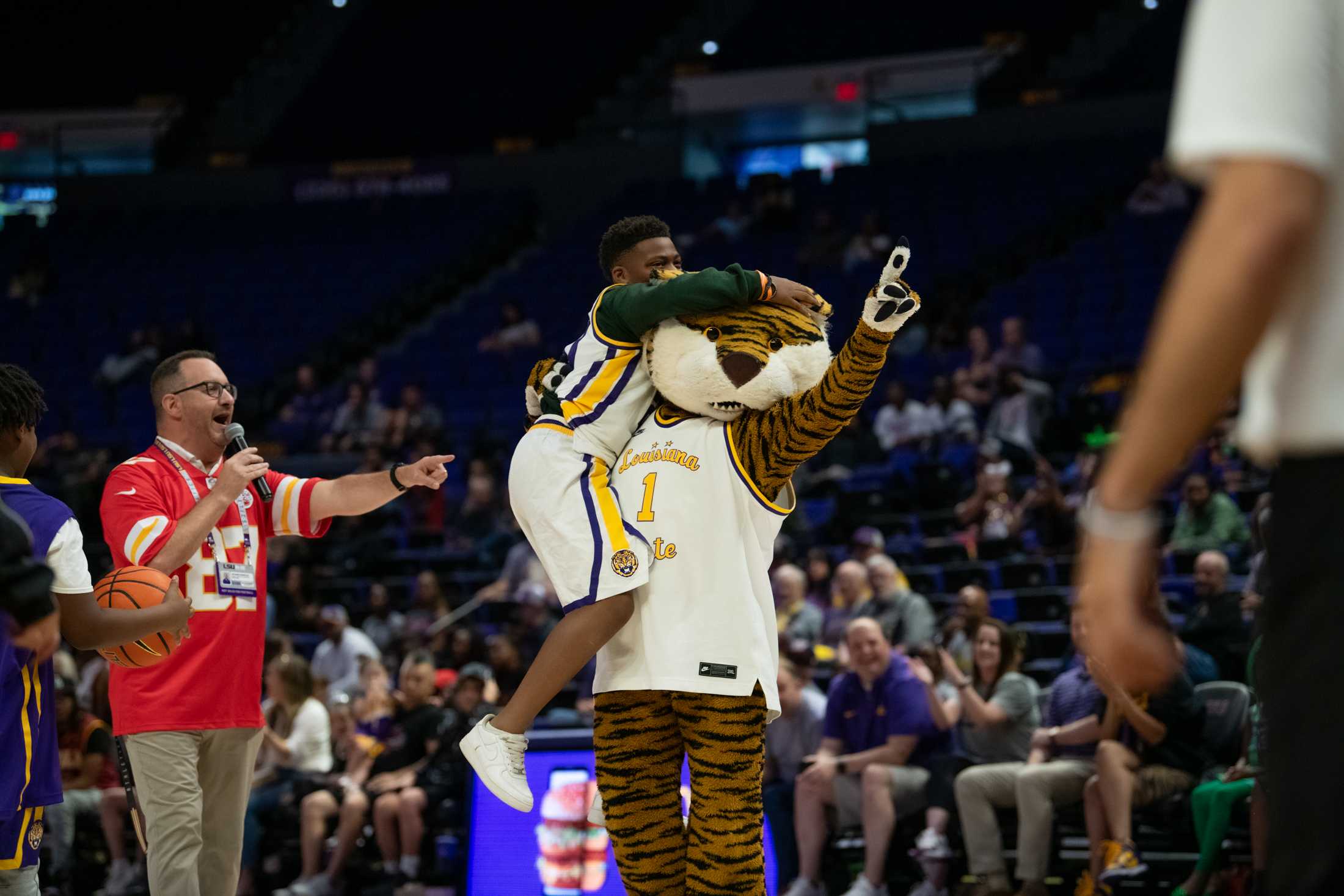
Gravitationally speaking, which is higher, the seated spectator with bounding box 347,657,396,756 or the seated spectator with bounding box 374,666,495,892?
the seated spectator with bounding box 347,657,396,756

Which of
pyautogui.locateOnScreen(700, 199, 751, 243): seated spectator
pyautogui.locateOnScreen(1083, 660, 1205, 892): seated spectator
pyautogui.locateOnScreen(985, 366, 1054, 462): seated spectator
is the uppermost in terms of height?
pyautogui.locateOnScreen(700, 199, 751, 243): seated spectator

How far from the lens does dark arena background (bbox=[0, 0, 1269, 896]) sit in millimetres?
6719

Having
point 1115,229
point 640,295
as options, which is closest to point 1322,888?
point 640,295

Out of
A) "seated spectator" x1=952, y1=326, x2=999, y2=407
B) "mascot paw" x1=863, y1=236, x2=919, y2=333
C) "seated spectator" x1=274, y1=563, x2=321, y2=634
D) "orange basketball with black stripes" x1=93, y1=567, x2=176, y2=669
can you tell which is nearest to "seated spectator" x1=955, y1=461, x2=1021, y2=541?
"seated spectator" x1=952, y1=326, x2=999, y2=407

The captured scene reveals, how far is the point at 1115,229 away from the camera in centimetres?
1350

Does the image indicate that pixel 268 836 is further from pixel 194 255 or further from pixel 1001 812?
pixel 194 255

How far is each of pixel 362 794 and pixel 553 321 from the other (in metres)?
8.71

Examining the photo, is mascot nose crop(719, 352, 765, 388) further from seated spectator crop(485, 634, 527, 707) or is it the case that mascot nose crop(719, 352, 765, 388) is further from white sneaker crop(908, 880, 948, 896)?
seated spectator crop(485, 634, 527, 707)

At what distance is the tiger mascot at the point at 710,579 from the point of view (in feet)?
11.0

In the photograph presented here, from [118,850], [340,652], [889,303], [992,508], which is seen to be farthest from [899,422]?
[889,303]

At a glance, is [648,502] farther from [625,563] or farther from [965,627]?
[965,627]

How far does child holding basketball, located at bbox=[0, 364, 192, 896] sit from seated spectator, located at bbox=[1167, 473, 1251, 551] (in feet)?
21.2

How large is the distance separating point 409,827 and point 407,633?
125 inches

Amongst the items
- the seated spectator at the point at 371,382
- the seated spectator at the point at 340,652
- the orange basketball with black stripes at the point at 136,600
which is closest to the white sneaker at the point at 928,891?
the orange basketball with black stripes at the point at 136,600
